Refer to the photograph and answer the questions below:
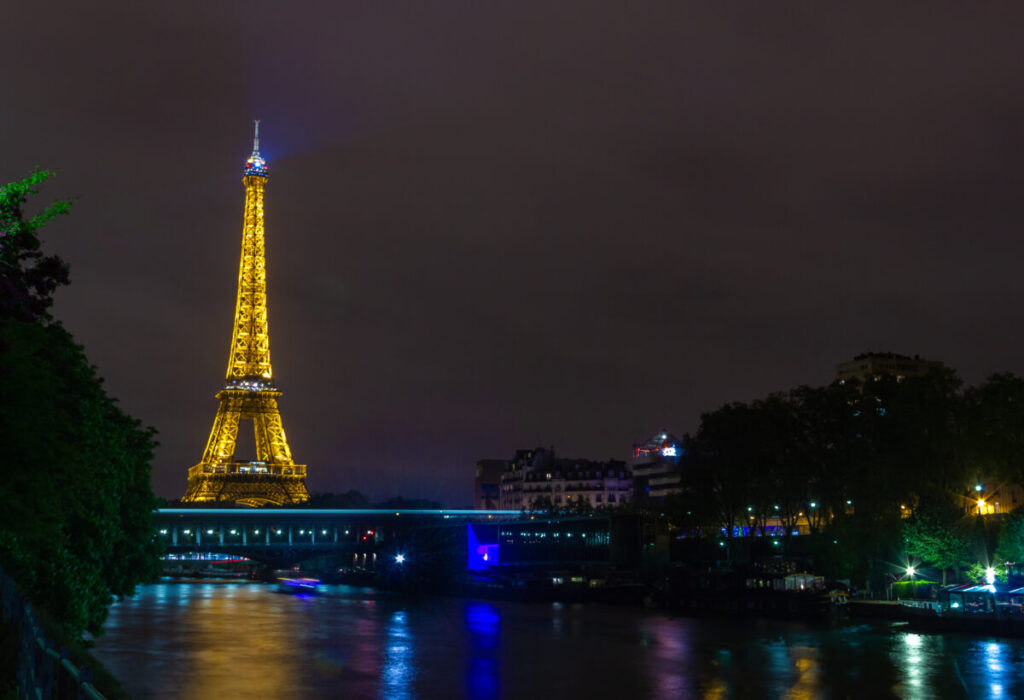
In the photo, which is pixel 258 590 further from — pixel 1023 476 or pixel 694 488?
pixel 1023 476

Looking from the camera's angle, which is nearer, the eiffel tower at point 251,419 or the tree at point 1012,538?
the tree at point 1012,538

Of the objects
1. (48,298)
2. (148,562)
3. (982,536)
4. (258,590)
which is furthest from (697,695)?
(258,590)

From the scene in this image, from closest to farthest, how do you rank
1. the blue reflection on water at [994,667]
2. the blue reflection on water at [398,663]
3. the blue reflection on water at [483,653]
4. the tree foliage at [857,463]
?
the blue reflection on water at [994,667], the blue reflection on water at [398,663], the blue reflection on water at [483,653], the tree foliage at [857,463]

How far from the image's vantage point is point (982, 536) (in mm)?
91125

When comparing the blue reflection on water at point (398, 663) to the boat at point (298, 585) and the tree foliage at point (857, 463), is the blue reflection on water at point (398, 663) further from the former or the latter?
the boat at point (298, 585)

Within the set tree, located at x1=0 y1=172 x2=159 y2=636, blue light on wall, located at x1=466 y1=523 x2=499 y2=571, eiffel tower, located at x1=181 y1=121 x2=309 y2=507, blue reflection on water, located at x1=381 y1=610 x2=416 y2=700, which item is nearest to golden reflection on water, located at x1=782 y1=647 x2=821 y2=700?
blue reflection on water, located at x1=381 y1=610 x2=416 y2=700

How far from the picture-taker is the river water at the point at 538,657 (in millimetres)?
56906

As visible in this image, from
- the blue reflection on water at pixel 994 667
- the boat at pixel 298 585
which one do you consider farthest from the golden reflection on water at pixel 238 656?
the boat at pixel 298 585

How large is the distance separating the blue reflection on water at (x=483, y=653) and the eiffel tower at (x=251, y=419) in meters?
65.3

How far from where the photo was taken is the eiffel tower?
172625 mm

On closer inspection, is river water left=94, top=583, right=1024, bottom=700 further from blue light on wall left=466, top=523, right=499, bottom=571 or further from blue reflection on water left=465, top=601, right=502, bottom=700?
blue light on wall left=466, top=523, right=499, bottom=571

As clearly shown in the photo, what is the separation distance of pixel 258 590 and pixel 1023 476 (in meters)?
109

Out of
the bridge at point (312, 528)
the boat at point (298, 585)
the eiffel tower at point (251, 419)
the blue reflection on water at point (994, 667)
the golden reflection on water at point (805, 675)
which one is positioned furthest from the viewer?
the eiffel tower at point (251, 419)

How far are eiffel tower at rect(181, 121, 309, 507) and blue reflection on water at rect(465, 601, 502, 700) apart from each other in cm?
6528
